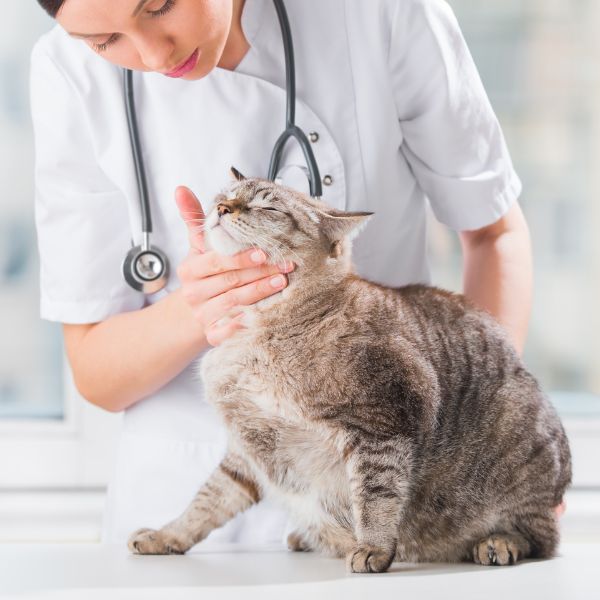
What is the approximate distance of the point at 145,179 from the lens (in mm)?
1138

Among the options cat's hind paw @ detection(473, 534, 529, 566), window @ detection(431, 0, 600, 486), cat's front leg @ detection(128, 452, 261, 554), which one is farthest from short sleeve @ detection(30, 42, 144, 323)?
window @ detection(431, 0, 600, 486)

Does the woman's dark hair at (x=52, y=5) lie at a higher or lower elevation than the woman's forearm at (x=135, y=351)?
higher

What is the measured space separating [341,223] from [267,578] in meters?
0.39

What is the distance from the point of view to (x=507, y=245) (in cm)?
127

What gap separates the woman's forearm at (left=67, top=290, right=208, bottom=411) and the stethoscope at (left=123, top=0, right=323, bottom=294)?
4cm

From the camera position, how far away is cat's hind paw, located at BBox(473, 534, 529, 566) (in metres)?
0.93

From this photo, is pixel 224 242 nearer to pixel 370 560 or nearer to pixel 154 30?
pixel 154 30

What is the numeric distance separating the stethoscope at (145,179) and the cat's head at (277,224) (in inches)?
3.7

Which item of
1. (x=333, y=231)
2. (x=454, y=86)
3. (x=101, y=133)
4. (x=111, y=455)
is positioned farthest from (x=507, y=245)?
(x=111, y=455)

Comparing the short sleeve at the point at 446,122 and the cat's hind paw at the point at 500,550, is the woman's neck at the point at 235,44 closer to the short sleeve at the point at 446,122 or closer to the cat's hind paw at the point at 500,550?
the short sleeve at the point at 446,122

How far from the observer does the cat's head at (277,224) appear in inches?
38.0

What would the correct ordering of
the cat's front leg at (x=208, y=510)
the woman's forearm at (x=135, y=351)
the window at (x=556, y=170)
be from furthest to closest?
the window at (x=556, y=170), the woman's forearm at (x=135, y=351), the cat's front leg at (x=208, y=510)

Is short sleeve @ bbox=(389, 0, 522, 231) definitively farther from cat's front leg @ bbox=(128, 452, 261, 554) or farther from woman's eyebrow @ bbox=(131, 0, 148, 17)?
cat's front leg @ bbox=(128, 452, 261, 554)

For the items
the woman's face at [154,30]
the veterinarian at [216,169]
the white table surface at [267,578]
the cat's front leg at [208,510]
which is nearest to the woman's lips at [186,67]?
the woman's face at [154,30]
